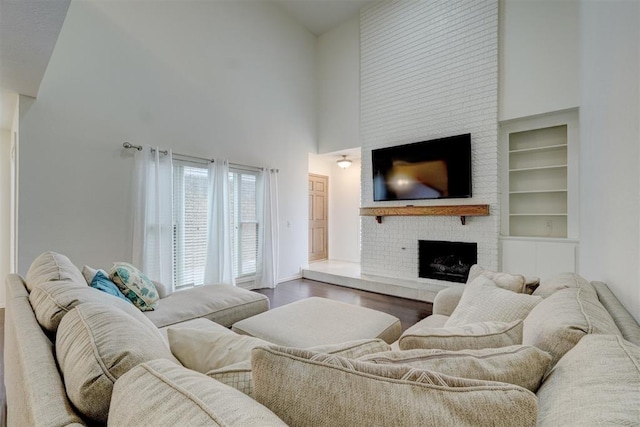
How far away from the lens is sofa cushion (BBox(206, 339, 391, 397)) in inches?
28.3

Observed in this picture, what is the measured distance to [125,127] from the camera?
3465 mm

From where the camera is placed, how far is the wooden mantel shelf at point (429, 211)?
399 centimetres

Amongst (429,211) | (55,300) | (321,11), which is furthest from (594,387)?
(321,11)

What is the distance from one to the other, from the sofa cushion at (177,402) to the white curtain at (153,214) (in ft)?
10.7

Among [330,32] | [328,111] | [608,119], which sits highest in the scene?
[330,32]

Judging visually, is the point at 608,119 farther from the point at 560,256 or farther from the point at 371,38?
the point at 371,38

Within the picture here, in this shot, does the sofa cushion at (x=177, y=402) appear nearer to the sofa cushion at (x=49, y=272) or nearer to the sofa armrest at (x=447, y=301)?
the sofa cushion at (x=49, y=272)

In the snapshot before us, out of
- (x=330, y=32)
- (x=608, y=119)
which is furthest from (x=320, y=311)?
(x=330, y=32)

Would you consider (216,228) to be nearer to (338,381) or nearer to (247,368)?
(247,368)

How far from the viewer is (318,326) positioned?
197 cm

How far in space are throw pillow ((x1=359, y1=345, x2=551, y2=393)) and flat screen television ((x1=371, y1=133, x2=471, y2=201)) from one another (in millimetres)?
3726

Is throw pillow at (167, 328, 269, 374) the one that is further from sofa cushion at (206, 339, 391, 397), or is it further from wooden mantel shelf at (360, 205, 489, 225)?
wooden mantel shelf at (360, 205, 489, 225)

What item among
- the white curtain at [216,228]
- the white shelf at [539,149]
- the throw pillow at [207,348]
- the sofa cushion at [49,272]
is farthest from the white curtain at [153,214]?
the white shelf at [539,149]

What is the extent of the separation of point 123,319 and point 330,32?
246 inches
